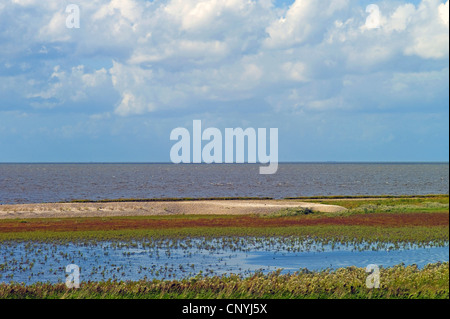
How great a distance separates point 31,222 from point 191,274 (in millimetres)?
31572

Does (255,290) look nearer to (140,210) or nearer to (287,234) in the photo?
(287,234)

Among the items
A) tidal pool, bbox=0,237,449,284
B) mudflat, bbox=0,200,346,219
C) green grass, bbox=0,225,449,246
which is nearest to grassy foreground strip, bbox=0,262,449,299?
tidal pool, bbox=0,237,449,284

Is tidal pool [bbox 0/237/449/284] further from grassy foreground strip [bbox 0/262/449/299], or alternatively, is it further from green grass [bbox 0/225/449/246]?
grassy foreground strip [bbox 0/262/449/299]

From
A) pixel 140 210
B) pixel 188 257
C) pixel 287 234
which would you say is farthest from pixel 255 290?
pixel 140 210

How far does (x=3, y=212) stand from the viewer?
201 ft

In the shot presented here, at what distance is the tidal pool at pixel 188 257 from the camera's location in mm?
27372

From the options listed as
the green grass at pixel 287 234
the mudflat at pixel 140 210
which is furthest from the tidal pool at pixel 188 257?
the mudflat at pixel 140 210

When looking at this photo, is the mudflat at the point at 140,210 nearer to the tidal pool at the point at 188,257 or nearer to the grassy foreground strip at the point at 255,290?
the tidal pool at the point at 188,257

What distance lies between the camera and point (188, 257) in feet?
106

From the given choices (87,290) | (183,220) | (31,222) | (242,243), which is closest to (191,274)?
(87,290)

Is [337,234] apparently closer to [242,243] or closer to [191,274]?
[242,243]

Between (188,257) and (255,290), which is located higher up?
(188,257)

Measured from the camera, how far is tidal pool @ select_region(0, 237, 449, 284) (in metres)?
27.4
